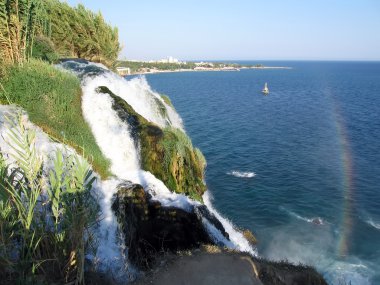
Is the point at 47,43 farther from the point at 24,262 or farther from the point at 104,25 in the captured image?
the point at 24,262

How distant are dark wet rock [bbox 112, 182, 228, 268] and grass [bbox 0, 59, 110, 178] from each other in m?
1.95

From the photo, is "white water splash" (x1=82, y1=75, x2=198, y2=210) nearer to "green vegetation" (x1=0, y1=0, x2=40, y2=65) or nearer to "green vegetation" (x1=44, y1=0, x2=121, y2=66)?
"green vegetation" (x1=0, y1=0, x2=40, y2=65)

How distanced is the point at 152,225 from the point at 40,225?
545cm

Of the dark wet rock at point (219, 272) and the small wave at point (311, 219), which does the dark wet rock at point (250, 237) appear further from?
the dark wet rock at point (219, 272)

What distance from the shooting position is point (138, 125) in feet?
51.2

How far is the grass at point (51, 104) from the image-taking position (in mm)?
12688

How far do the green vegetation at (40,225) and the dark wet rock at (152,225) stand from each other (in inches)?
158

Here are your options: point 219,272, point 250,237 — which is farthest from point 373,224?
point 219,272

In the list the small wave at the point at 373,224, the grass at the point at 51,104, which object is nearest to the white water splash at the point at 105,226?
the grass at the point at 51,104

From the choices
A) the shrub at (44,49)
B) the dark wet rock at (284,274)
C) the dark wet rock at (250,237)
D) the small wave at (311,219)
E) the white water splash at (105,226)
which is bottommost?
the small wave at (311,219)

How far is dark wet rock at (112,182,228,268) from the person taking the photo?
33.0 ft

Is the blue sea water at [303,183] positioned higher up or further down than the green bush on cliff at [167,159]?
Answer: further down

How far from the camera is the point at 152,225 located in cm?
1077

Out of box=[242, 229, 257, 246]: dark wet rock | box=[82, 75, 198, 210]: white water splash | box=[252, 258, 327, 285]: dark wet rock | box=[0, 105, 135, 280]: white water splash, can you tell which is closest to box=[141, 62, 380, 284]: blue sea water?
box=[242, 229, 257, 246]: dark wet rock
